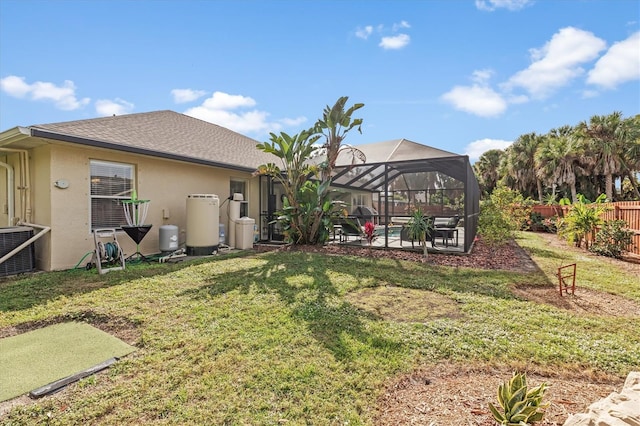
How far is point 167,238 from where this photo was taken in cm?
747

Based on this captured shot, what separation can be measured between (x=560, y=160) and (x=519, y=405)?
26.5 metres

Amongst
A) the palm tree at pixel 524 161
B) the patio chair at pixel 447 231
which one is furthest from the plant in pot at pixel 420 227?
the palm tree at pixel 524 161

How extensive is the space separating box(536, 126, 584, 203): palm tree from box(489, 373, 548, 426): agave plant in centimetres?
2557

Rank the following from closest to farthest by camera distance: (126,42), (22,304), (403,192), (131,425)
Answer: (131,425) < (22,304) < (126,42) < (403,192)

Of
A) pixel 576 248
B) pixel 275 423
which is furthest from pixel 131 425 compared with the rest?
pixel 576 248

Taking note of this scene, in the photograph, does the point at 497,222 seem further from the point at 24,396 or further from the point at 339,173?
the point at 24,396

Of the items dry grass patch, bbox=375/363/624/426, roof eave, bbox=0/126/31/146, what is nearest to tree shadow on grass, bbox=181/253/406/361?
dry grass patch, bbox=375/363/624/426

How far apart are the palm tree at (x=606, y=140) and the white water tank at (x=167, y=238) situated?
84.7 ft

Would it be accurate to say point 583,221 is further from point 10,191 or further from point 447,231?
point 10,191

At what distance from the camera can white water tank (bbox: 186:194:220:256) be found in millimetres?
7840

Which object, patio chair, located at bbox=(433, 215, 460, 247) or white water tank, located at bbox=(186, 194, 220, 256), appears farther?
patio chair, located at bbox=(433, 215, 460, 247)

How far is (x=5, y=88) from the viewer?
10312 mm

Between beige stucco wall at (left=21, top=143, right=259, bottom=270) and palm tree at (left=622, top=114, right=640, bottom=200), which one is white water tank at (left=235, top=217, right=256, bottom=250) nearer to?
beige stucco wall at (left=21, top=143, right=259, bottom=270)

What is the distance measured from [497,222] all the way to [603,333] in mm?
7420
